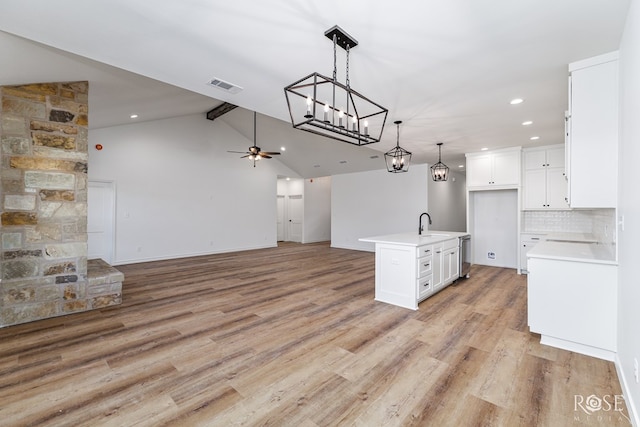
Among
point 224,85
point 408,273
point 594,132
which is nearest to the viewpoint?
point 594,132

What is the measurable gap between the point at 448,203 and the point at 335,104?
6.55 metres

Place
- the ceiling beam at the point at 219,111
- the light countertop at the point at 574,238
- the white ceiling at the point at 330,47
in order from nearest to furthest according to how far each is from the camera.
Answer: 1. the white ceiling at the point at 330,47
2. the light countertop at the point at 574,238
3. the ceiling beam at the point at 219,111

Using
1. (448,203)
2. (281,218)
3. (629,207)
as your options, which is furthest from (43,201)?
(448,203)

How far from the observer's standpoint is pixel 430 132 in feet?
16.3

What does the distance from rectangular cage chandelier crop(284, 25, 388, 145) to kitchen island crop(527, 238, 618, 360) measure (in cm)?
210

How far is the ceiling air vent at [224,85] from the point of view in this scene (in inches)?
122

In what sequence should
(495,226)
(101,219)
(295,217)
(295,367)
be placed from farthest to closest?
(295,217), (101,219), (495,226), (295,367)

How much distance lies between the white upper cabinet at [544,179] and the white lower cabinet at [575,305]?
3.68 meters

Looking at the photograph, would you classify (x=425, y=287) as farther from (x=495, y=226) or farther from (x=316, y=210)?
(x=316, y=210)

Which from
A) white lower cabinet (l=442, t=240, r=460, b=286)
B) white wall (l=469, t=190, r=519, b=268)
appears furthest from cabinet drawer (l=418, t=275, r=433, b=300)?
white wall (l=469, t=190, r=519, b=268)

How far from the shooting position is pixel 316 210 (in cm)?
1177

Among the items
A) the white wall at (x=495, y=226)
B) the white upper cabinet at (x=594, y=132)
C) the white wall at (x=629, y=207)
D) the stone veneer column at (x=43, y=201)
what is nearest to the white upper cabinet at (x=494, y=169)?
the white wall at (x=495, y=226)

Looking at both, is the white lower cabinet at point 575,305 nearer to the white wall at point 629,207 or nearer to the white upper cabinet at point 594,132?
the white wall at point 629,207

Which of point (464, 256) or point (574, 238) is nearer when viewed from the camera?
point (574, 238)
